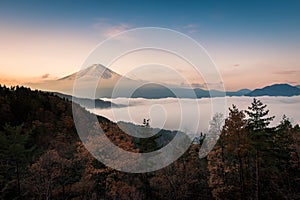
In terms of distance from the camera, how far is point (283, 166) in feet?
133

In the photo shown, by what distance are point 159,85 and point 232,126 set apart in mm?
8757

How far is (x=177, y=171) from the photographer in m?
34.8

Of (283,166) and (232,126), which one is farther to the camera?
(283,166)

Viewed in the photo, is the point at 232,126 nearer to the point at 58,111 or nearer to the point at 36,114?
the point at 36,114

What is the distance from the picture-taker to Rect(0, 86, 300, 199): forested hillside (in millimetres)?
28203

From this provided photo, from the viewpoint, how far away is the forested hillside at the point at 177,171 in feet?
92.5

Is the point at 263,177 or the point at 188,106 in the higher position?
the point at 188,106

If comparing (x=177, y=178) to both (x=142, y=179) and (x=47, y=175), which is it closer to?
(x=142, y=179)

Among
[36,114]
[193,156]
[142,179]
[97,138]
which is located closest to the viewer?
[97,138]

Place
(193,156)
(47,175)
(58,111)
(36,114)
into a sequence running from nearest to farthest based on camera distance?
1. (47,175)
2. (193,156)
3. (36,114)
4. (58,111)

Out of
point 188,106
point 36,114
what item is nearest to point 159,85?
point 188,106

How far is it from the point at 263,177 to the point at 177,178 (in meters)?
14.2

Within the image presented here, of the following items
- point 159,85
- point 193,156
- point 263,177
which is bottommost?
point 263,177

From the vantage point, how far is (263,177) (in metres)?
40.3
